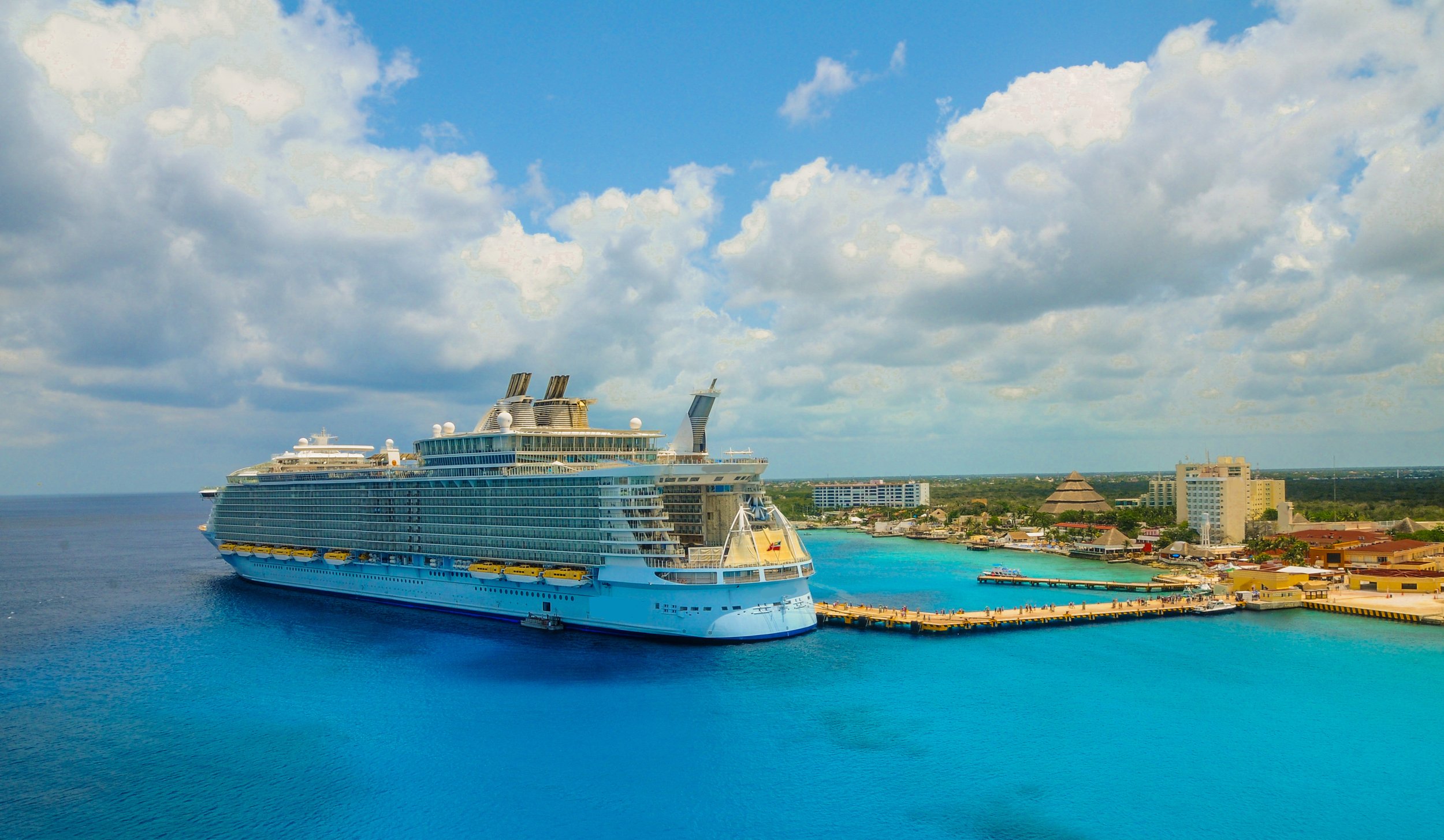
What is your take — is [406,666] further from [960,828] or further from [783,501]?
[783,501]

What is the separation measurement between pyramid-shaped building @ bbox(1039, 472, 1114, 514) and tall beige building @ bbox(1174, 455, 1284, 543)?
2445 cm

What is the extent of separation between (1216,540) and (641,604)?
7977cm

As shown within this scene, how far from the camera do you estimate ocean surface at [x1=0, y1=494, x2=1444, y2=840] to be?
81.8ft

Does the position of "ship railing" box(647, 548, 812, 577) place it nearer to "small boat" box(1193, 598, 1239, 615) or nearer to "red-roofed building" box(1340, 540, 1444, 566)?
"small boat" box(1193, 598, 1239, 615)

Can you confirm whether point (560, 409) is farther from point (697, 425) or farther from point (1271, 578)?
point (1271, 578)

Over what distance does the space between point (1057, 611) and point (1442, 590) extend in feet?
95.7

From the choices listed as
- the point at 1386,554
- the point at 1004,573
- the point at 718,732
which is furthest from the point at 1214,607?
the point at 718,732

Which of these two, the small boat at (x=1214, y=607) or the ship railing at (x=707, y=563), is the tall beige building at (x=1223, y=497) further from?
the ship railing at (x=707, y=563)

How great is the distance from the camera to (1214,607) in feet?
184

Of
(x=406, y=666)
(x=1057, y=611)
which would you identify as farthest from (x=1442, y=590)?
(x=406, y=666)

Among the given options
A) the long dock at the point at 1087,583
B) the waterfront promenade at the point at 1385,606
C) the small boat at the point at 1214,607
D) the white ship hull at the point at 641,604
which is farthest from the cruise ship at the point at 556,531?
the waterfront promenade at the point at 1385,606

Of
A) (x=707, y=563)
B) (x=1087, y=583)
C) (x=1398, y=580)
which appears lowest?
(x=1087, y=583)

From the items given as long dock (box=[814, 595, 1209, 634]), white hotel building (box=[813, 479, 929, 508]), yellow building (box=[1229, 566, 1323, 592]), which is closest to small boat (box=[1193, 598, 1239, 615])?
long dock (box=[814, 595, 1209, 634])

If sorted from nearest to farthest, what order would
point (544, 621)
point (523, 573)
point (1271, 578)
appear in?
point (544, 621) → point (523, 573) → point (1271, 578)
